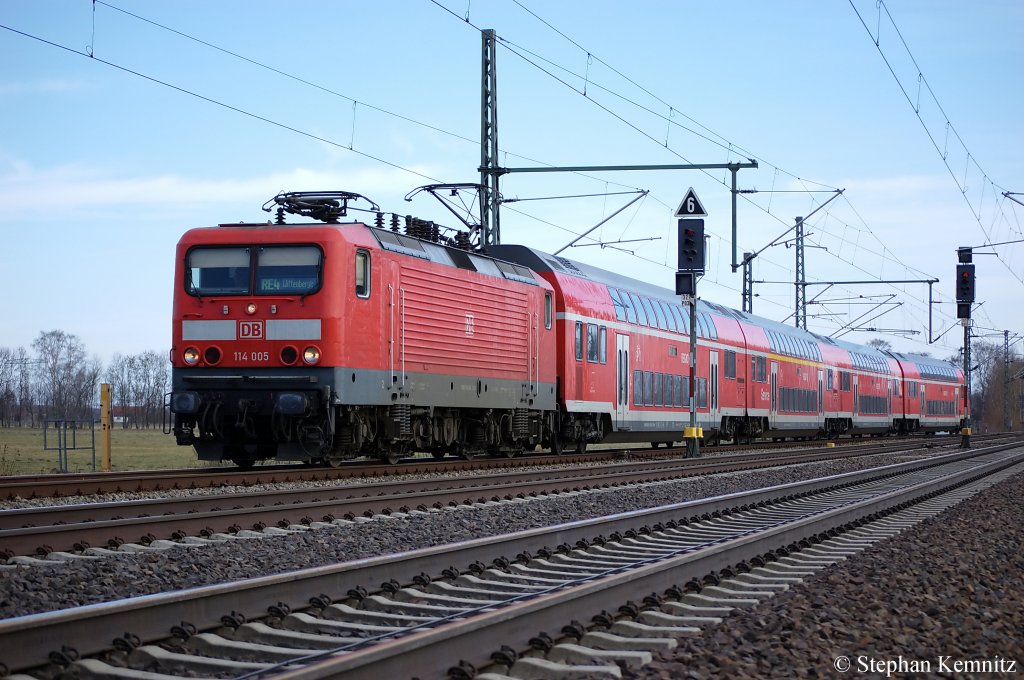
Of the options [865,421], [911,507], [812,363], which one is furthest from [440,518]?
Result: [865,421]

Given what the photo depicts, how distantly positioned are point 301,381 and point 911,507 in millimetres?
8083

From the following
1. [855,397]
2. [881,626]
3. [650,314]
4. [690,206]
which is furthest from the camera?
[855,397]

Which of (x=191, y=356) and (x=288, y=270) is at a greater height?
(x=288, y=270)

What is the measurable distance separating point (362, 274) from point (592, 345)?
8.91 meters

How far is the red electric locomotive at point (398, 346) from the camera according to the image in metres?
16.1

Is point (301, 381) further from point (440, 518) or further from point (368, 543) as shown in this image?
point (368, 543)

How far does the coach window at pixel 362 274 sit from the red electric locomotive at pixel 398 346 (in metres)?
0.03

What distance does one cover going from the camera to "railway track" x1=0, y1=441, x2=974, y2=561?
891 centimetres

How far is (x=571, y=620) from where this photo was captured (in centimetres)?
617

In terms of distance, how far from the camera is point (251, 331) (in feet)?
53.3

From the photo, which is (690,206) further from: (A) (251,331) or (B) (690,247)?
(A) (251,331)

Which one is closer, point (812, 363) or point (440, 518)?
point (440, 518)

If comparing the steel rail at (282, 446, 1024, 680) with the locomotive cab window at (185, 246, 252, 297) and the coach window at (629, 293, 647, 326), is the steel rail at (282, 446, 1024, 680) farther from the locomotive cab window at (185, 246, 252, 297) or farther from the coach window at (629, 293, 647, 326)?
the coach window at (629, 293, 647, 326)

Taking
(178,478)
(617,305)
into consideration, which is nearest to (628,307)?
(617,305)
